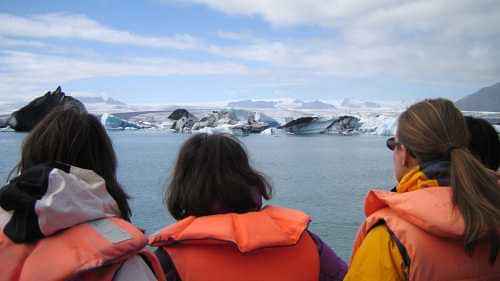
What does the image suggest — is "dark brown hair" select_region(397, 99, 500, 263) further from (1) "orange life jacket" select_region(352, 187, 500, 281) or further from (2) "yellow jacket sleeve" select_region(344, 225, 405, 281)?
(2) "yellow jacket sleeve" select_region(344, 225, 405, 281)

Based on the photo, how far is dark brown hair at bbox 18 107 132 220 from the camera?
4.43 feet

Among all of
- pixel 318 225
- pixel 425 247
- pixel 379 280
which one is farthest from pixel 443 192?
pixel 318 225

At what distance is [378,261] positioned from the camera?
1.27 meters

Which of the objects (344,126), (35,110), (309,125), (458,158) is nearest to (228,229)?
(458,158)

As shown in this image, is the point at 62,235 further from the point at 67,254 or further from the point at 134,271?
the point at 134,271

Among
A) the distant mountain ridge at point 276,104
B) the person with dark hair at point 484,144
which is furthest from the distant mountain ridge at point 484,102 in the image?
the person with dark hair at point 484,144

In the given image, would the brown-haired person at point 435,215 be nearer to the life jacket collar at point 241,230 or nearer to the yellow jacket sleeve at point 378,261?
the yellow jacket sleeve at point 378,261

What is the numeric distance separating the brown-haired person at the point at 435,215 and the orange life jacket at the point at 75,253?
572 mm

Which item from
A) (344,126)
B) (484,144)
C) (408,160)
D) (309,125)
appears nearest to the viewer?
(408,160)

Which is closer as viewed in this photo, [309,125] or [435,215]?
[435,215]

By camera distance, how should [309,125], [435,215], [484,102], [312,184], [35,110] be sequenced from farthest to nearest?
[484,102], [309,125], [35,110], [312,184], [435,215]

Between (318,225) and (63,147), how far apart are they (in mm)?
6638

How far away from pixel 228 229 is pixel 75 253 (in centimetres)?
39

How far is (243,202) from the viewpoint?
4.88 feet
